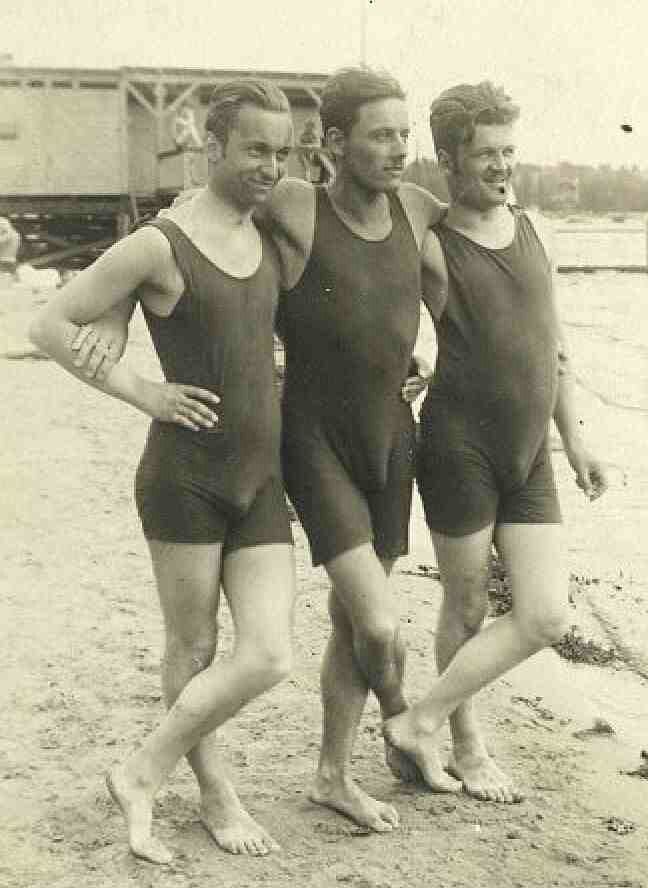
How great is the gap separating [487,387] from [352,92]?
34.0 inches

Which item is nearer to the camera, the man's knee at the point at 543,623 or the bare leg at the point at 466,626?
the man's knee at the point at 543,623

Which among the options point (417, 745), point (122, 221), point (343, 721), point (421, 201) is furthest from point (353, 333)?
point (122, 221)

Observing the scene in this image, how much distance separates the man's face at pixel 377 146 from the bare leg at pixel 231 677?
974 millimetres

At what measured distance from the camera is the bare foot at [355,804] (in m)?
3.80

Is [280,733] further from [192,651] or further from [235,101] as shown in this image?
[235,101]

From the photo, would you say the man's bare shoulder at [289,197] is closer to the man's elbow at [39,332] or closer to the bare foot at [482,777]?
the man's elbow at [39,332]

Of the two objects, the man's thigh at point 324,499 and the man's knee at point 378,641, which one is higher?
the man's thigh at point 324,499

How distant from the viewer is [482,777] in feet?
13.5

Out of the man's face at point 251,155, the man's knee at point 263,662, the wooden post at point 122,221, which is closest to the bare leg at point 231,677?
the man's knee at point 263,662

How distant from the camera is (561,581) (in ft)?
12.4

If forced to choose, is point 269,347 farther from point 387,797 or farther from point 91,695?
point 91,695

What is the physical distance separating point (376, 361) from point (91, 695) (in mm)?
2023

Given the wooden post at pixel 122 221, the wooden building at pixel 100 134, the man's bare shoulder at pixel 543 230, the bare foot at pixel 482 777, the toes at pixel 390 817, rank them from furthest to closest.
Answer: the wooden post at pixel 122 221 < the wooden building at pixel 100 134 < the bare foot at pixel 482 777 < the man's bare shoulder at pixel 543 230 < the toes at pixel 390 817

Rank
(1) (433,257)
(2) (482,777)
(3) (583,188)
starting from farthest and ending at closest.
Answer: (3) (583,188) < (2) (482,777) < (1) (433,257)
